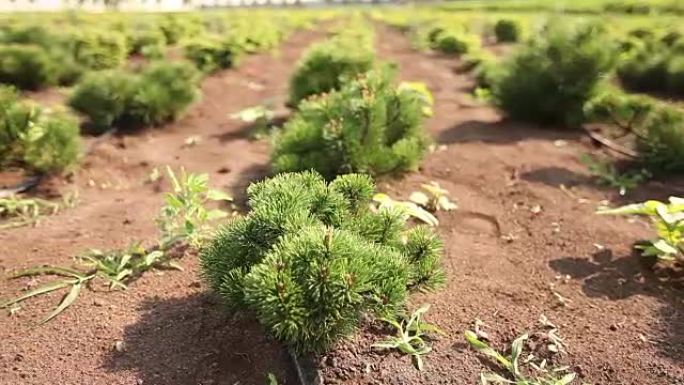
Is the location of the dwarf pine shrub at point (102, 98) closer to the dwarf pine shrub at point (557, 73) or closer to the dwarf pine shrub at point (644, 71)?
the dwarf pine shrub at point (557, 73)

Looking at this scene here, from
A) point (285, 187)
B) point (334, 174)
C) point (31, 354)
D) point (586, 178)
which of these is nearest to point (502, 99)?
point (586, 178)

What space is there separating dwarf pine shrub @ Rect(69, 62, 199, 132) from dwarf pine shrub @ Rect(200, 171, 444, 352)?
11.7ft

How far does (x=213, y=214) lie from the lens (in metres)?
3.08

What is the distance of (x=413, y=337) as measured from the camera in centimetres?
235

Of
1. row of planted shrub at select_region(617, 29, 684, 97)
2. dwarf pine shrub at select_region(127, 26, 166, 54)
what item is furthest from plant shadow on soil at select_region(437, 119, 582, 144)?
dwarf pine shrub at select_region(127, 26, 166, 54)

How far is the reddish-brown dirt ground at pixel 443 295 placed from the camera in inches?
92.2

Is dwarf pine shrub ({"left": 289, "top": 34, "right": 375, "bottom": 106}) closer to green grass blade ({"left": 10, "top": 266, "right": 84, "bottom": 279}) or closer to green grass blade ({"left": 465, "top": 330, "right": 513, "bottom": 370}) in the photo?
green grass blade ({"left": 10, "top": 266, "right": 84, "bottom": 279})

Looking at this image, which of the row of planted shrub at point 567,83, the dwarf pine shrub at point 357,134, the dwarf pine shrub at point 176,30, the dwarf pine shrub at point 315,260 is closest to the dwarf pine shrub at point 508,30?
the dwarf pine shrub at point 176,30

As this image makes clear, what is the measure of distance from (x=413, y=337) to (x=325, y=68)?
360 cm

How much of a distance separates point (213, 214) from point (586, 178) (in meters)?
2.64

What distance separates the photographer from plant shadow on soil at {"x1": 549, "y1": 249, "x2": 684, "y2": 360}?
8.57 feet

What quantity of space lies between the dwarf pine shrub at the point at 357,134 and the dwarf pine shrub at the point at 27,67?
14.1ft

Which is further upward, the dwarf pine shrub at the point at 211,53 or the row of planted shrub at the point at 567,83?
the row of planted shrub at the point at 567,83

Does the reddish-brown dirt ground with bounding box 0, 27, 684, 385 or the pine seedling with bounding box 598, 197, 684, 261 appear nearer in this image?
the reddish-brown dirt ground with bounding box 0, 27, 684, 385
